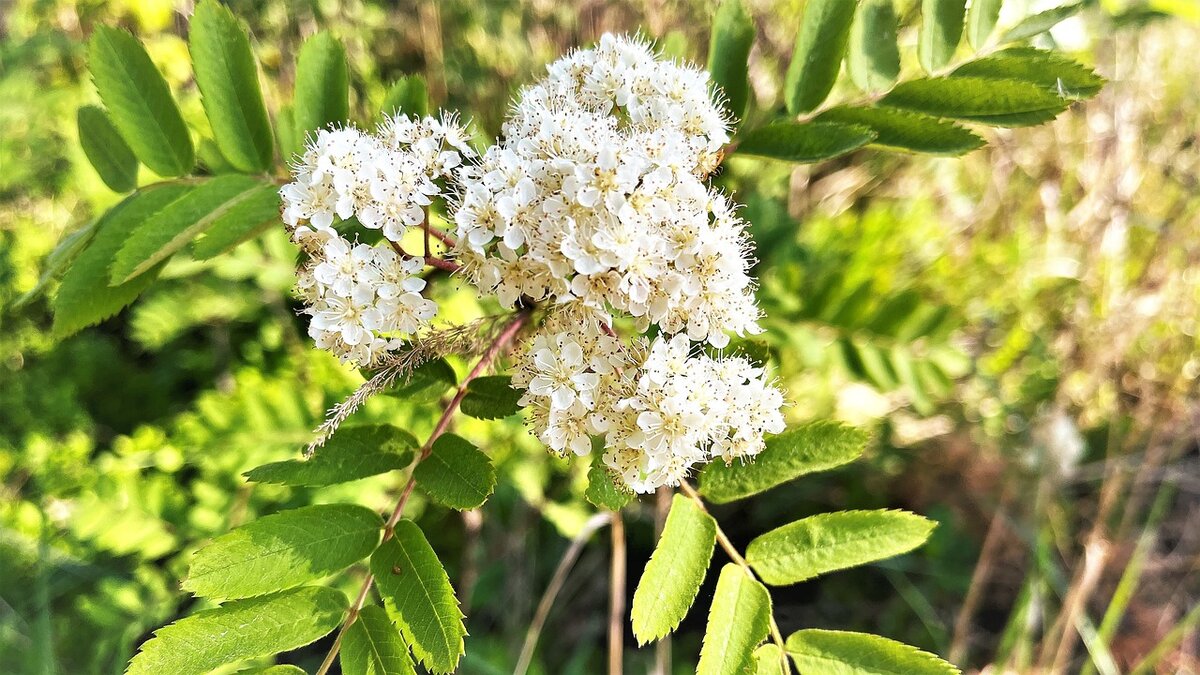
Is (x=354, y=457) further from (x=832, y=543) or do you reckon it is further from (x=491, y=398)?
(x=832, y=543)

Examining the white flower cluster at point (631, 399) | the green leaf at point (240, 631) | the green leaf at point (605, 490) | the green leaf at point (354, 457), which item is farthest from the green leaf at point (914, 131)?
the green leaf at point (240, 631)

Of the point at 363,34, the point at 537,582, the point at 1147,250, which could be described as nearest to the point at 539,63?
the point at 363,34

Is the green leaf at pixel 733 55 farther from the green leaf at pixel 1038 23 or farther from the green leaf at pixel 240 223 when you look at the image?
the green leaf at pixel 240 223

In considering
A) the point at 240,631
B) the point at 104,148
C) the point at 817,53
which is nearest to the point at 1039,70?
the point at 817,53

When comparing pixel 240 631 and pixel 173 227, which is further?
pixel 173 227

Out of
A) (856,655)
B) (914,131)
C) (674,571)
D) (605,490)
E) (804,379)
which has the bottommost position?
(804,379)

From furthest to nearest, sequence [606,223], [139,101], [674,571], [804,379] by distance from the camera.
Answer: [804,379], [139,101], [674,571], [606,223]
